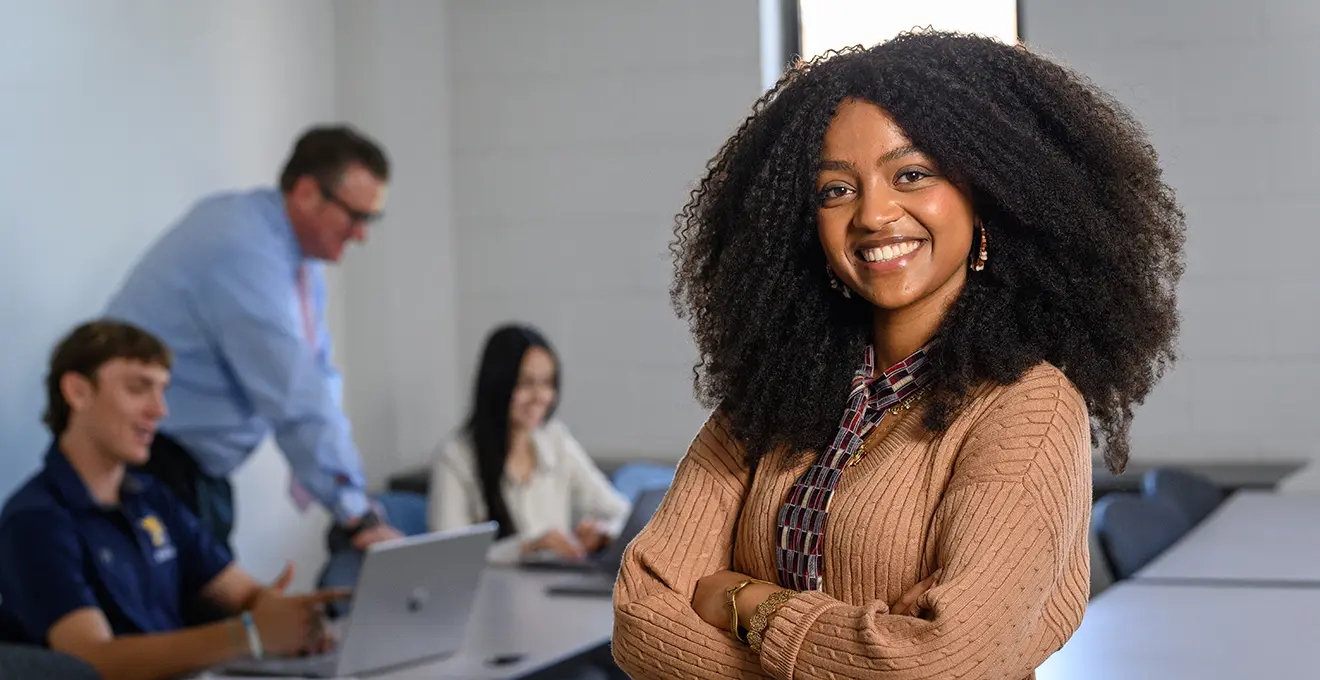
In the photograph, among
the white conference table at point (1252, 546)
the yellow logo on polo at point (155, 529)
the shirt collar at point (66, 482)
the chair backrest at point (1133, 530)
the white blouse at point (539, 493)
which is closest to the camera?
the shirt collar at point (66, 482)

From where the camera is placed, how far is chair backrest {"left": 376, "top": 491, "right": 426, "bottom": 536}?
459 cm

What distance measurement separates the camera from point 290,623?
2.83m

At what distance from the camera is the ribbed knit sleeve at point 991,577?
1230mm

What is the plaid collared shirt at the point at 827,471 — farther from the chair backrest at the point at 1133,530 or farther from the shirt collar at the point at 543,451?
the shirt collar at the point at 543,451

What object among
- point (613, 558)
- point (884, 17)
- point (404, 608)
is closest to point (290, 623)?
point (404, 608)

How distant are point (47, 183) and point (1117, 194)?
3.22 meters

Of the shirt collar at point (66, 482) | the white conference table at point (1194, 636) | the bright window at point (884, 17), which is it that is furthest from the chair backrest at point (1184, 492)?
the shirt collar at point (66, 482)

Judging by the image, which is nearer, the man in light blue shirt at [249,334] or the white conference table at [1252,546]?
the white conference table at [1252,546]

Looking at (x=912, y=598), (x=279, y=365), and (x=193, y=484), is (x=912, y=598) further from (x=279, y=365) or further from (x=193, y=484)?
(x=193, y=484)

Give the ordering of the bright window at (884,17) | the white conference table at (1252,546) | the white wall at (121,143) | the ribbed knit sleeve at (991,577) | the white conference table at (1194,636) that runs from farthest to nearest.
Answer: the bright window at (884,17)
the white wall at (121,143)
the white conference table at (1252,546)
the white conference table at (1194,636)
the ribbed knit sleeve at (991,577)

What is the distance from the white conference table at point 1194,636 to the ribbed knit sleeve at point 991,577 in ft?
3.30

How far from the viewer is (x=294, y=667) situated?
2684mm

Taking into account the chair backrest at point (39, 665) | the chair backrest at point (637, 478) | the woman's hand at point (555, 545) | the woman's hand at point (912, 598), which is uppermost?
the woman's hand at point (912, 598)

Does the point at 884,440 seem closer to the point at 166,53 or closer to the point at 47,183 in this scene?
the point at 47,183
